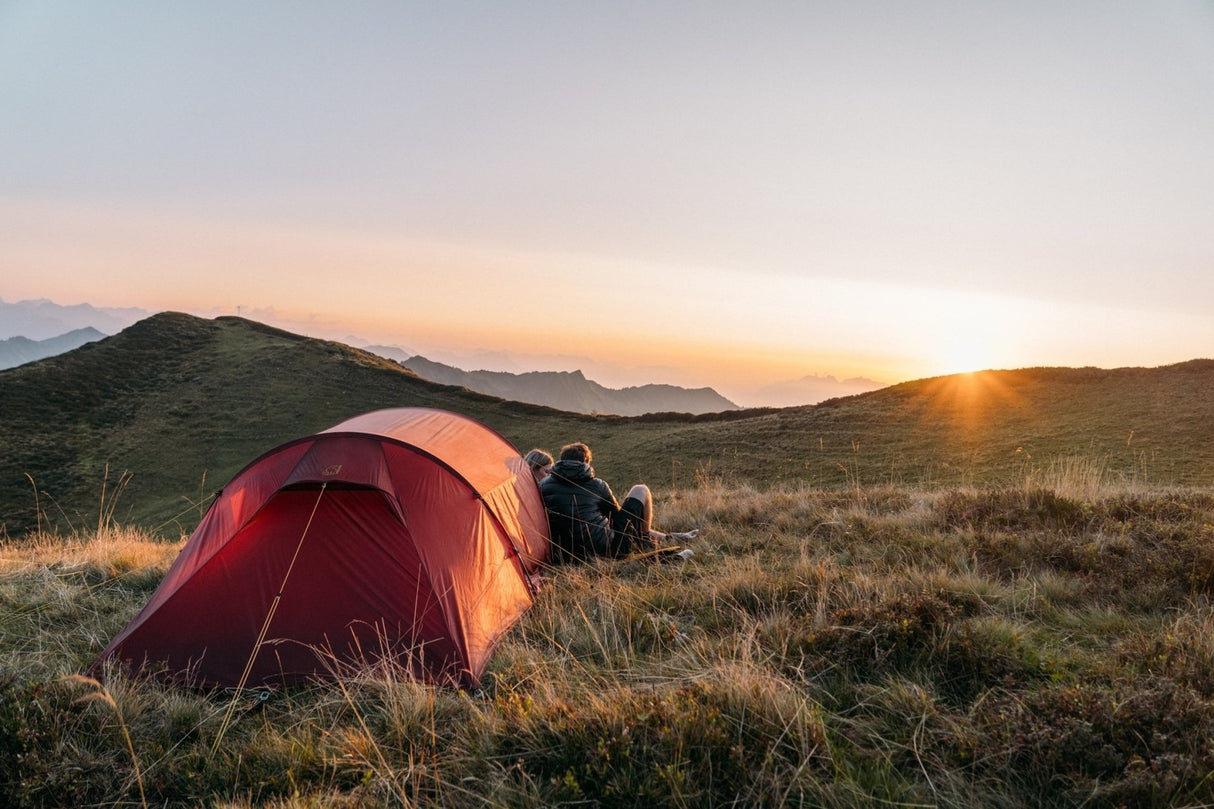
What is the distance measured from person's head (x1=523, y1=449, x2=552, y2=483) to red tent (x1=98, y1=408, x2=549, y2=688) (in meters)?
1.96

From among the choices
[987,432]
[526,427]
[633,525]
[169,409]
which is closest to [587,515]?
[633,525]

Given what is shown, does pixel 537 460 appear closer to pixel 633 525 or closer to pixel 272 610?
pixel 633 525

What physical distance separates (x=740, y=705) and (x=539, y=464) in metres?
5.42

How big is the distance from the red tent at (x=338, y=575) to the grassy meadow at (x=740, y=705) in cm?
34

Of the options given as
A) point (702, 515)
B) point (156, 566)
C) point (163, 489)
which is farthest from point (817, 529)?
point (163, 489)

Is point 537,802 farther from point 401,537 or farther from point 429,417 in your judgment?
point 429,417

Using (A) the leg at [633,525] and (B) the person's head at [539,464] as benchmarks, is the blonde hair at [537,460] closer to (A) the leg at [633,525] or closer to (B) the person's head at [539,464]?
(B) the person's head at [539,464]

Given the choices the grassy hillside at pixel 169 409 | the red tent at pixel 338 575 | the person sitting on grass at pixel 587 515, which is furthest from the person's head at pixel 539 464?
the grassy hillside at pixel 169 409

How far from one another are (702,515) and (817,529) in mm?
2249

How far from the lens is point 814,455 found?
Answer: 27219mm

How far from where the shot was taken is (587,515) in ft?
25.8

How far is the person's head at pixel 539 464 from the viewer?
8.32 meters

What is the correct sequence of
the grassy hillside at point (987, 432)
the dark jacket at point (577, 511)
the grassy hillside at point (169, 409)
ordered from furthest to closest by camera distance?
1. the grassy hillside at point (169, 409)
2. the grassy hillside at point (987, 432)
3. the dark jacket at point (577, 511)

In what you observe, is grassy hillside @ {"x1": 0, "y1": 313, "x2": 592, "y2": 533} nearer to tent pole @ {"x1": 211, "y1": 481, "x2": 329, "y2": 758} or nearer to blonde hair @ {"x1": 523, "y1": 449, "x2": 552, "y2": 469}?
blonde hair @ {"x1": 523, "y1": 449, "x2": 552, "y2": 469}
